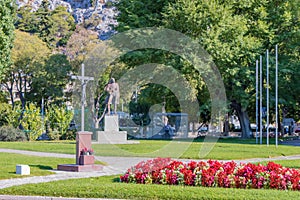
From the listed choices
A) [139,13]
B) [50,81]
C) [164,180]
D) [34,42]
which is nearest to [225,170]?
[164,180]

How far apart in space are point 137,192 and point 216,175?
2322 mm

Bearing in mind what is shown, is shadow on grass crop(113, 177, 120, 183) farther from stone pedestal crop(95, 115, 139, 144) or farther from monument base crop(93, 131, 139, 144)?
monument base crop(93, 131, 139, 144)

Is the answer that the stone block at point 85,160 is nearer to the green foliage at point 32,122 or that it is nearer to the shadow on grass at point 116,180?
the shadow on grass at point 116,180

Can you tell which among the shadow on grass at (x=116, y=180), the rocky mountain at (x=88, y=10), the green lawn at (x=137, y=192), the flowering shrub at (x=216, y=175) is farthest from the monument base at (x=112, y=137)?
the rocky mountain at (x=88, y=10)

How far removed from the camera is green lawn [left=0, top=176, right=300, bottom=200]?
11609mm

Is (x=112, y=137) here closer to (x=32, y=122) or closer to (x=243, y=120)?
(x=32, y=122)

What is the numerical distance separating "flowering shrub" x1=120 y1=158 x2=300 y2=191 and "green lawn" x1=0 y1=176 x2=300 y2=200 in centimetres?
57

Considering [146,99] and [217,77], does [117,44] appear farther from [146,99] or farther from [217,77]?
[217,77]

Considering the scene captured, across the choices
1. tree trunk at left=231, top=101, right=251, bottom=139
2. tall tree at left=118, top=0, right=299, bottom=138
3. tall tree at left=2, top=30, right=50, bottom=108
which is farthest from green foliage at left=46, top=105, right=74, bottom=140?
tall tree at left=2, top=30, right=50, bottom=108

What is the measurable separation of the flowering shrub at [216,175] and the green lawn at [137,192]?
1.89 ft

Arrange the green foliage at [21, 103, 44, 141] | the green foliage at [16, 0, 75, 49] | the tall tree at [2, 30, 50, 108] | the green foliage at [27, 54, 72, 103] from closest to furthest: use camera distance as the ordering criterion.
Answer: the green foliage at [21, 103, 44, 141], the green foliage at [27, 54, 72, 103], the tall tree at [2, 30, 50, 108], the green foliage at [16, 0, 75, 49]

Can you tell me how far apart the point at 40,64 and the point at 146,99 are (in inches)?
757

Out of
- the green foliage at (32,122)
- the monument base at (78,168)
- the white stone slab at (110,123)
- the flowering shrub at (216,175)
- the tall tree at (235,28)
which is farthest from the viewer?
the green foliage at (32,122)

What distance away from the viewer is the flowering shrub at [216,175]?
42.2ft
